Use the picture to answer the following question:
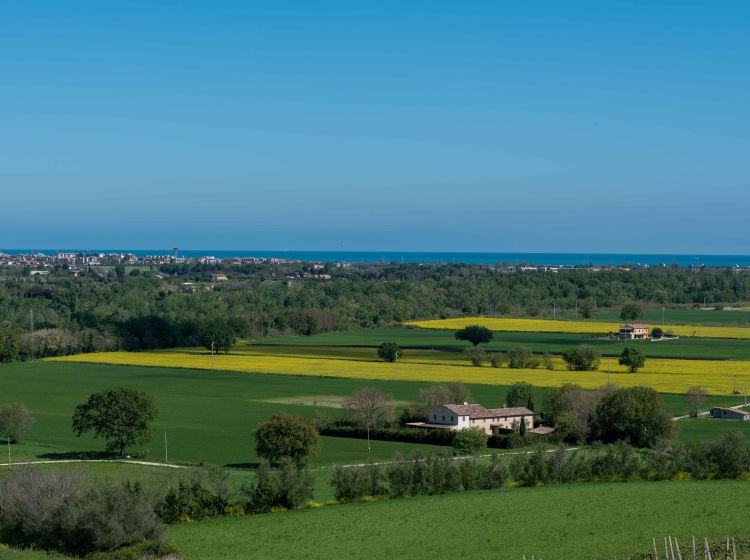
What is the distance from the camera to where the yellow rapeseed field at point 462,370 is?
75500mm

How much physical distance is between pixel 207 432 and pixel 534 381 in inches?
1048

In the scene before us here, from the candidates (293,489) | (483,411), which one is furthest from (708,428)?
(293,489)

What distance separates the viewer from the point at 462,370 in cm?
8500

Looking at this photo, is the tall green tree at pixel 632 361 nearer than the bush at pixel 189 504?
No

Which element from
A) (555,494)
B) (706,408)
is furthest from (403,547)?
(706,408)

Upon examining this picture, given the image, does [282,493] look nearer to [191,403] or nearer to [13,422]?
[13,422]

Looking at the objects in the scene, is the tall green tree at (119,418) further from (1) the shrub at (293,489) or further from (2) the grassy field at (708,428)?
(2) the grassy field at (708,428)

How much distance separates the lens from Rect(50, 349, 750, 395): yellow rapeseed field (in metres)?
75.5

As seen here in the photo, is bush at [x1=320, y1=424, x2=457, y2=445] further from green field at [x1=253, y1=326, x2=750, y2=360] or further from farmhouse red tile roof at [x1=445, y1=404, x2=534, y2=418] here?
green field at [x1=253, y1=326, x2=750, y2=360]

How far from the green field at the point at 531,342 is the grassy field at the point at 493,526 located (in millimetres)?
56535

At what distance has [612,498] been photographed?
38156 millimetres

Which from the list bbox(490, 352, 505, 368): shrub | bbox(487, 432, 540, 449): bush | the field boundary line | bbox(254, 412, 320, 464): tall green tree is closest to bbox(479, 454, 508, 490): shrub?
bbox(254, 412, 320, 464): tall green tree

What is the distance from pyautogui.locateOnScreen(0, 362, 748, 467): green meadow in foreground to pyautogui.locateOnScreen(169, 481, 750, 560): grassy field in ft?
37.7

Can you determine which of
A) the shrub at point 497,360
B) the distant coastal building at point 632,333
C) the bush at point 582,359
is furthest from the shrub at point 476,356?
the distant coastal building at point 632,333
